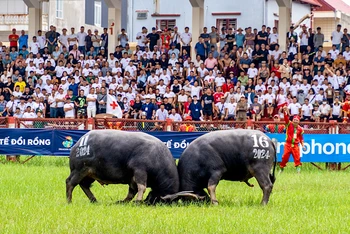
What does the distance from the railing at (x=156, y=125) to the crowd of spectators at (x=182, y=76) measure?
3.73 metres

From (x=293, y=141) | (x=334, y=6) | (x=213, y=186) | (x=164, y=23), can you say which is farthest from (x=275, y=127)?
(x=334, y=6)

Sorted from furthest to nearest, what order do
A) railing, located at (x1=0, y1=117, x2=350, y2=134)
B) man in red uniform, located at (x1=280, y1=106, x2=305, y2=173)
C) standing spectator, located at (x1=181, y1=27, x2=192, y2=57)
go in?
standing spectator, located at (x1=181, y1=27, x2=192, y2=57), railing, located at (x1=0, y1=117, x2=350, y2=134), man in red uniform, located at (x1=280, y1=106, x2=305, y2=173)

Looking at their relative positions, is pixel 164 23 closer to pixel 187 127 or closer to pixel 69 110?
pixel 69 110

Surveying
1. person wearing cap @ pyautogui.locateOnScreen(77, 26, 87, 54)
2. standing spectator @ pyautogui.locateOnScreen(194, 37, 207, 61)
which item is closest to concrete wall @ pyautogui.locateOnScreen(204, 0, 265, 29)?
person wearing cap @ pyautogui.locateOnScreen(77, 26, 87, 54)

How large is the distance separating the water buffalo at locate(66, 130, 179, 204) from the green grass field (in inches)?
17.8

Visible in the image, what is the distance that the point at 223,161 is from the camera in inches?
659

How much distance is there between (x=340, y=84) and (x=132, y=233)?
68.8 ft

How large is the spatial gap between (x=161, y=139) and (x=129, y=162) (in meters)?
11.0

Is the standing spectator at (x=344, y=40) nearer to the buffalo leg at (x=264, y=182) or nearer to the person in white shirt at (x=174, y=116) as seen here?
the person in white shirt at (x=174, y=116)

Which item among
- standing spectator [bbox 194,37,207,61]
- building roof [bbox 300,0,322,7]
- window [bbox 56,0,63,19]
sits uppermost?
building roof [bbox 300,0,322,7]

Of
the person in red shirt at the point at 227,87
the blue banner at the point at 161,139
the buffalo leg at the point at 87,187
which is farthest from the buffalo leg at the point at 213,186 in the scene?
the person in red shirt at the point at 227,87

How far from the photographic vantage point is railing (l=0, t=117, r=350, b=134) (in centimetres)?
2719

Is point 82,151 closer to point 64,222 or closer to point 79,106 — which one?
point 64,222

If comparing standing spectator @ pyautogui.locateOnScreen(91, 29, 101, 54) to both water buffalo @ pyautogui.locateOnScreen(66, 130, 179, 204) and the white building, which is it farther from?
water buffalo @ pyautogui.locateOnScreen(66, 130, 179, 204)
